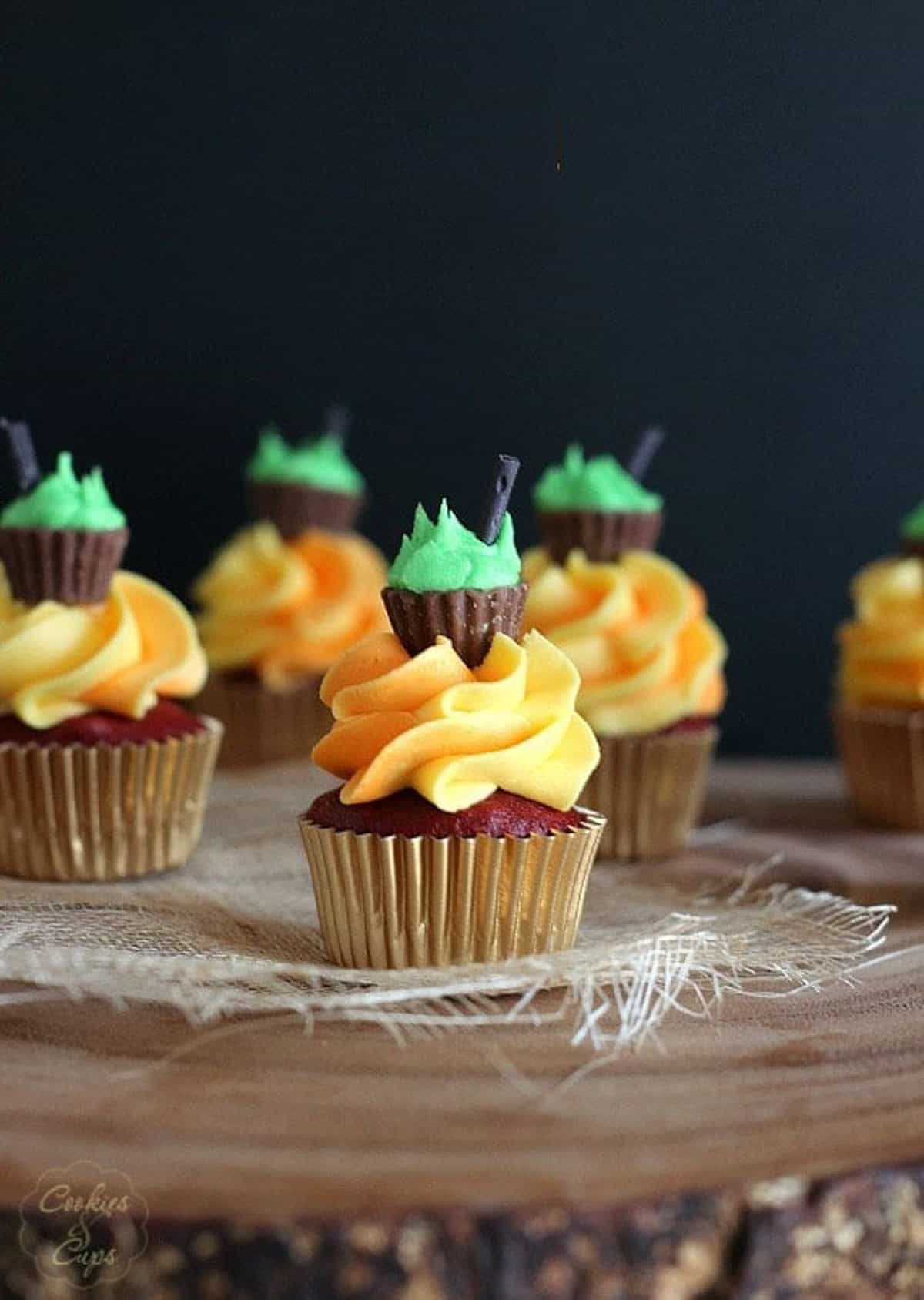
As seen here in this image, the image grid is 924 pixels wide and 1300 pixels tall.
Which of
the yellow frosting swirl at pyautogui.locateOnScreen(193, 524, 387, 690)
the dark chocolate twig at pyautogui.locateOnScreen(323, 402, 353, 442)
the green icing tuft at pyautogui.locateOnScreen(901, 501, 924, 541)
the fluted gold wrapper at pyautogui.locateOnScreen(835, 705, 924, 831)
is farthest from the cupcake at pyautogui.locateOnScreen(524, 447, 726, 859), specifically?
the dark chocolate twig at pyautogui.locateOnScreen(323, 402, 353, 442)

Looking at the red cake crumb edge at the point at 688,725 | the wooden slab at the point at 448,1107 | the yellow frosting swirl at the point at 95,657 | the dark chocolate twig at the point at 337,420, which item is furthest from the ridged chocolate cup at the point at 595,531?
the wooden slab at the point at 448,1107

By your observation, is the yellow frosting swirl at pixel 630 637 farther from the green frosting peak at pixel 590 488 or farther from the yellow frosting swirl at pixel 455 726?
the yellow frosting swirl at pixel 455 726

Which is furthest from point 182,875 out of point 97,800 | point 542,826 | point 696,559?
point 696,559

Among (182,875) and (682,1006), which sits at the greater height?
(682,1006)

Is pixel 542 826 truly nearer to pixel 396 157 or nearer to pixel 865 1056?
pixel 865 1056

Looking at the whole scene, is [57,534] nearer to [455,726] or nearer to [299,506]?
[455,726]
